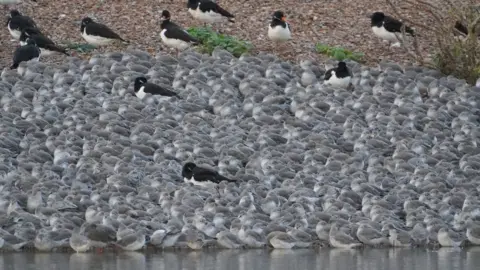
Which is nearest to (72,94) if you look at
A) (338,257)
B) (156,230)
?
(156,230)

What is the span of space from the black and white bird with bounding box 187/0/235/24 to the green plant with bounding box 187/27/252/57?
291mm

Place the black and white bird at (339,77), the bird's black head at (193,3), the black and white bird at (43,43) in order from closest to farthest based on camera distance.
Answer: the black and white bird at (339,77) → the black and white bird at (43,43) → the bird's black head at (193,3)

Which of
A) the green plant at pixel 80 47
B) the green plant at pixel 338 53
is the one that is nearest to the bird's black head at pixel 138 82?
the green plant at pixel 80 47

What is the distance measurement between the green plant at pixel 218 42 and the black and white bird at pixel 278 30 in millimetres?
401

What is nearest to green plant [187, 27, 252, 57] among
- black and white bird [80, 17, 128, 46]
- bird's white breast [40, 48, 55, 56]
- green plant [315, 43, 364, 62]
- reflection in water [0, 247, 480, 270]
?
green plant [315, 43, 364, 62]

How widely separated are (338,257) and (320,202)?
1487 mm

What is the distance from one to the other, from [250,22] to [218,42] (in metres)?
1.65

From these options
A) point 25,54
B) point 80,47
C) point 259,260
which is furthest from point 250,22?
point 259,260

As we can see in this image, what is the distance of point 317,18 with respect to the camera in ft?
75.3

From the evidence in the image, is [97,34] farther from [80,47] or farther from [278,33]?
[278,33]

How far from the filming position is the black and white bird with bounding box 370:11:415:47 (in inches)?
844

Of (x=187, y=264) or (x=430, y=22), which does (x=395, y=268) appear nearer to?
(x=187, y=264)

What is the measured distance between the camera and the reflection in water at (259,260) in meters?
14.2

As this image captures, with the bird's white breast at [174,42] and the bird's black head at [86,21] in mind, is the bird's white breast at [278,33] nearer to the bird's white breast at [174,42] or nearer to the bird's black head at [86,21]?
the bird's white breast at [174,42]
